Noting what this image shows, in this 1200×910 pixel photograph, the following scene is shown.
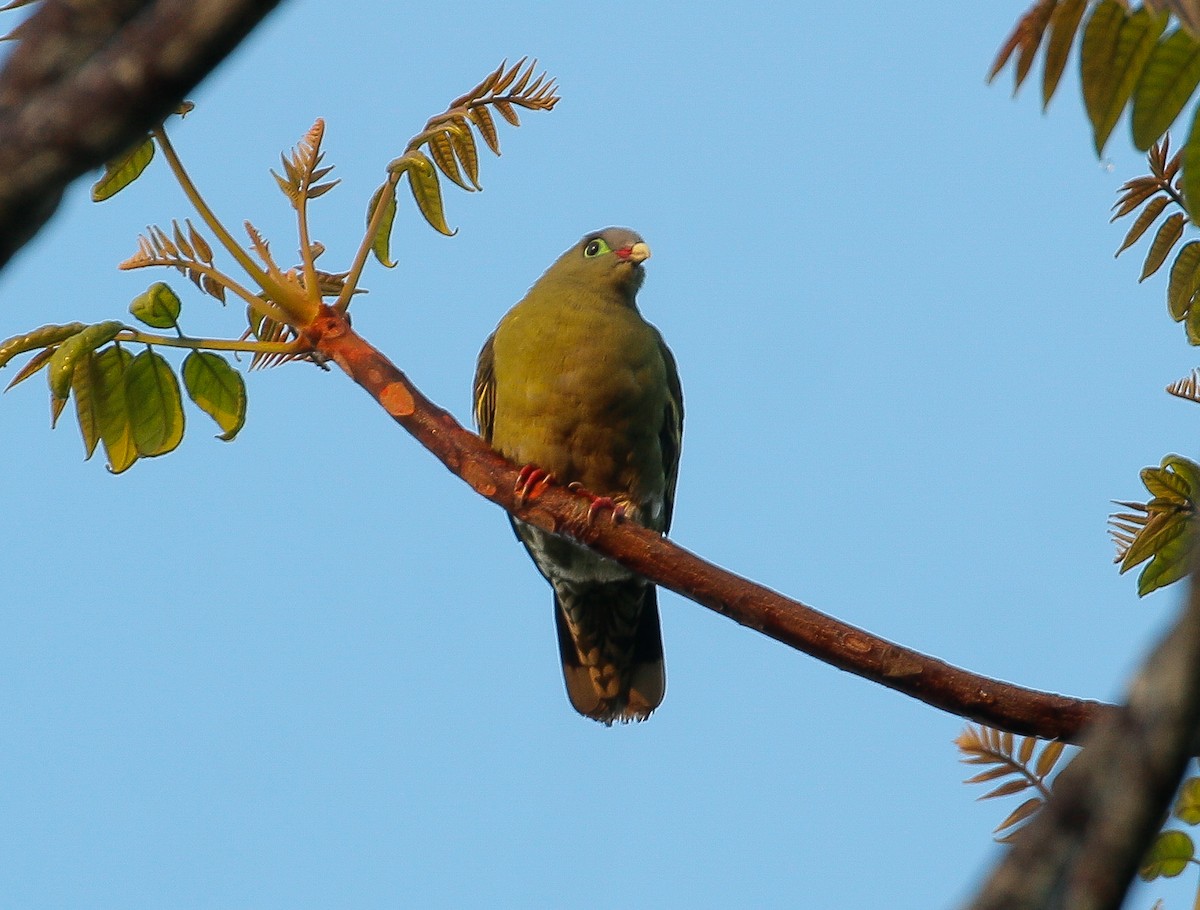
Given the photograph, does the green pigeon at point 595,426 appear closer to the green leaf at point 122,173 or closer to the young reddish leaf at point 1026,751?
the green leaf at point 122,173

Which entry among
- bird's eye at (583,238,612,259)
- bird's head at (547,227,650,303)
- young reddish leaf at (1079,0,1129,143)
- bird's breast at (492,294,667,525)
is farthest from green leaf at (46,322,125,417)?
bird's eye at (583,238,612,259)

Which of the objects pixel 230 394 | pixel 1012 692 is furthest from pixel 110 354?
pixel 1012 692

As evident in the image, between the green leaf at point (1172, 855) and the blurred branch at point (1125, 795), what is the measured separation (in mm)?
2115

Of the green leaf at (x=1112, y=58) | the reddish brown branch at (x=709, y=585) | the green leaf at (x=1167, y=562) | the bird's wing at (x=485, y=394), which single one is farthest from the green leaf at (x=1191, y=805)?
the bird's wing at (x=485, y=394)

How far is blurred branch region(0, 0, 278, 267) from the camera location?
111 centimetres

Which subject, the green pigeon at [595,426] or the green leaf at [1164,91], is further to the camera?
the green pigeon at [595,426]

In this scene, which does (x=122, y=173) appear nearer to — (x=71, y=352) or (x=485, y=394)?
(x=71, y=352)

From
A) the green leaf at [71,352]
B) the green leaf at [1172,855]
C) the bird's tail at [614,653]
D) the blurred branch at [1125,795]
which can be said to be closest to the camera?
the blurred branch at [1125,795]

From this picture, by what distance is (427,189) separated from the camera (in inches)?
153

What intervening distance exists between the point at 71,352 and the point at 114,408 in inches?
8.9

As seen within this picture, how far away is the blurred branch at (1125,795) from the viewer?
908 mm

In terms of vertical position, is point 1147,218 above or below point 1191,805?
above

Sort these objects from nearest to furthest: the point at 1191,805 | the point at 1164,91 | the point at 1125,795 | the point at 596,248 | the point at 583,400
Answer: the point at 1125,795 < the point at 1164,91 < the point at 1191,805 < the point at 583,400 < the point at 596,248

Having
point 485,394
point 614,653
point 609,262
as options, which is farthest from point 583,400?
point 614,653
